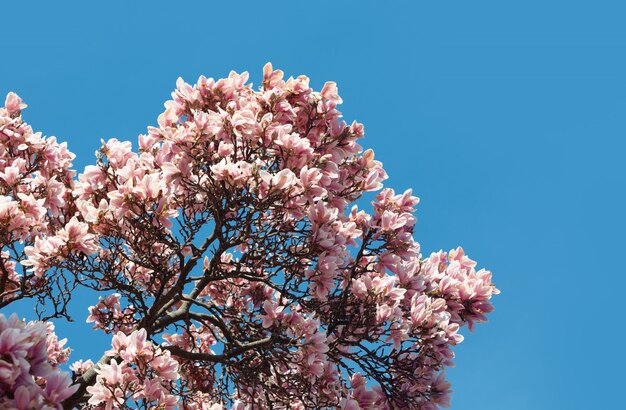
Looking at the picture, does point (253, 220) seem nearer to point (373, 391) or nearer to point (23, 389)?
point (373, 391)

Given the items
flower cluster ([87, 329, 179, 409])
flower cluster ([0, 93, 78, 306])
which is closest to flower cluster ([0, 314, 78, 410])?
flower cluster ([87, 329, 179, 409])

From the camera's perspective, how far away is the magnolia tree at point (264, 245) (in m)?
7.07

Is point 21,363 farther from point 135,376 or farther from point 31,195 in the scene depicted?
point 31,195

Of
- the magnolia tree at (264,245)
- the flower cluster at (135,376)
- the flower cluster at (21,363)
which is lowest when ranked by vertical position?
the flower cluster at (21,363)

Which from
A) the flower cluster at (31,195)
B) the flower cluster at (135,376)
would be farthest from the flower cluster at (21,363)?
the flower cluster at (31,195)

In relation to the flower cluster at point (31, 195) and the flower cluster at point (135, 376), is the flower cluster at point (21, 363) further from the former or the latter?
the flower cluster at point (31, 195)

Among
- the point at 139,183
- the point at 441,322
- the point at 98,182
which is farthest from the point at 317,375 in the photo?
the point at 98,182

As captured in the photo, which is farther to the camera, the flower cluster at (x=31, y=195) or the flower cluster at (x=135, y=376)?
the flower cluster at (x=31, y=195)

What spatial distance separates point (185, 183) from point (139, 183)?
1.70 feet

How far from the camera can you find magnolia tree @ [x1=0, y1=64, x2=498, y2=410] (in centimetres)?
707

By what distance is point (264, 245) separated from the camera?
763 centimetres

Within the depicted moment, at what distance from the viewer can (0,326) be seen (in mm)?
4148

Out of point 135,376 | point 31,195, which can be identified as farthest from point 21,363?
point 31,195

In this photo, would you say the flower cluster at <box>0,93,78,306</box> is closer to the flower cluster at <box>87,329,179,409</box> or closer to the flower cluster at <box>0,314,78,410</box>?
the flower cluster at <box>87,329,179,409</box>
